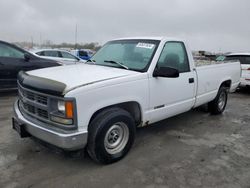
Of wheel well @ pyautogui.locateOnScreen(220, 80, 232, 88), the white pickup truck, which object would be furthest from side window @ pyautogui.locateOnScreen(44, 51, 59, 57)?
wheel well @ pyautogui.locateOnScreen(220, 80, 232, 88)

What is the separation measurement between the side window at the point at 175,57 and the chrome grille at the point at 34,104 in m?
1.91

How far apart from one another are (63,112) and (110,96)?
640mm

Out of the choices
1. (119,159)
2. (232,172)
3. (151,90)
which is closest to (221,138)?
(232,172)

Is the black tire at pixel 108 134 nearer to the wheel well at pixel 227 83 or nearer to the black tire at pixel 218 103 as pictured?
the black tire at pixel 218 103

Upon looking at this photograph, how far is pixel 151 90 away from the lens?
3.65 metres

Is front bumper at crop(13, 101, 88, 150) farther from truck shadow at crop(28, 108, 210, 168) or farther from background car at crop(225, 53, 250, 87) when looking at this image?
background car at crop(225, 53, 250, 87)

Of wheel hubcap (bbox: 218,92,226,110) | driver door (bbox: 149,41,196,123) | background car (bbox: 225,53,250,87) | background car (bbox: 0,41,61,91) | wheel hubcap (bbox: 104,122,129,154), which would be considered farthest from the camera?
background car (bbox: 225,53,250,87)

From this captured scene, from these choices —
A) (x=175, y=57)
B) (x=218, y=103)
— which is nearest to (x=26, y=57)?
(x=175, y=57)

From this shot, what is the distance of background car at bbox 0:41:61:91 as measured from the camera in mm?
6797

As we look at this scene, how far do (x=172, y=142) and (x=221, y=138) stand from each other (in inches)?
41.6

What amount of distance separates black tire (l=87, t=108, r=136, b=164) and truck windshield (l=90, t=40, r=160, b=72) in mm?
857

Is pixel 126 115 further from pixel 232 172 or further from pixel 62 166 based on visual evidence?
pixel 232 172

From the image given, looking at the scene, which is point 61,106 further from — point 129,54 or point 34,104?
point 129,54

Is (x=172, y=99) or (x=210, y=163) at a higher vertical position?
(x=172, y=99)
